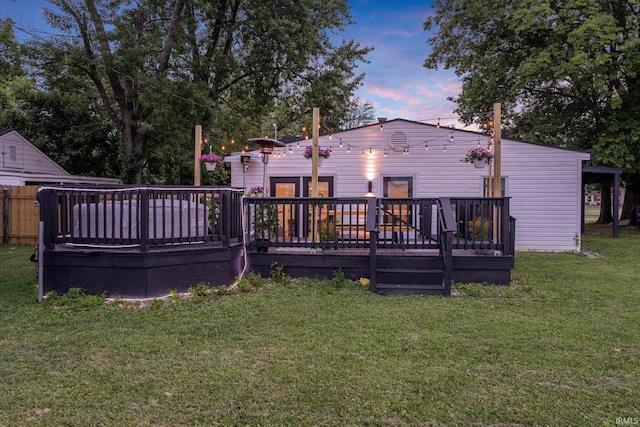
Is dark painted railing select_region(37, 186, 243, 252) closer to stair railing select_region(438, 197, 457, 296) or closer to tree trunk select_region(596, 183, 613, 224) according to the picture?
stair railing select_region(438, 197, 457, 296)

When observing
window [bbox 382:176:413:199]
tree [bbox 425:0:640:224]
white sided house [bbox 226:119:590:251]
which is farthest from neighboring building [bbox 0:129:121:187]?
tree [bbox 425:0:640:224]

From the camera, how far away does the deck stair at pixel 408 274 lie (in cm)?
550

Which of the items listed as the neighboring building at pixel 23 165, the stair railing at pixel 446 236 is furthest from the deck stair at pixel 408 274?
the neighboring building at pixel 23 165

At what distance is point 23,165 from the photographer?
14.8 metres

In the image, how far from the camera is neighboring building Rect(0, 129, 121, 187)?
1294 centimetres

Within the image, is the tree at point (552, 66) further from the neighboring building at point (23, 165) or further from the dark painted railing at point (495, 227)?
the neighboring building at point (23, 165)

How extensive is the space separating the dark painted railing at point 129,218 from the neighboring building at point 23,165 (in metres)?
9.18

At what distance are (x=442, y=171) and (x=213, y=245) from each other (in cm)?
664

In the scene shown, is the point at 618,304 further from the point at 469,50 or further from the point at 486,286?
the point at 469,50

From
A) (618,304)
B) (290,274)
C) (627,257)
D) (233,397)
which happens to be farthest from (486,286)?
(627,257)

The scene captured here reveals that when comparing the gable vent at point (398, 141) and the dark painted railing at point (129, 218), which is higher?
the gable vent at point (398, 141)

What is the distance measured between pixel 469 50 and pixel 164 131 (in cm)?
1335

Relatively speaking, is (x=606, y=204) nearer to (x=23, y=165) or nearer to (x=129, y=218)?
(x=129, y=218)

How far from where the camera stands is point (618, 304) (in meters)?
4.91
